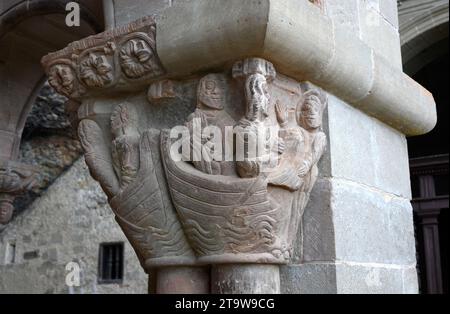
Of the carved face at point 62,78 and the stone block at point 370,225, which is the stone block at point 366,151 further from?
the carved face at point 62,78

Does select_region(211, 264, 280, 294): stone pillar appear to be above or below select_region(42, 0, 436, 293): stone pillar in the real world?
below

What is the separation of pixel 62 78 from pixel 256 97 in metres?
0.74

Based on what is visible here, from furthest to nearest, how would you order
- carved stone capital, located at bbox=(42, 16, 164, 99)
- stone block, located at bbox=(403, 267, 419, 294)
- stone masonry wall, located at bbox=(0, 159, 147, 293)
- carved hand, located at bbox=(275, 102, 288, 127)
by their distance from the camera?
stone masonry wall, located at bbox=(0, 159, 147, 293) < stone block, located at bbox=(403, 267, 419, 294) < carved stone capital, located at bbox=(42, 16, 164, 99) < carved hand, located at bbox=(275, 102, 288, 127)

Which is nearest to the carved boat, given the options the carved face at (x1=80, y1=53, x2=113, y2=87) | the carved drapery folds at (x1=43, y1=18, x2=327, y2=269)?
the carved drapery folds at (x1=43, y1=18, x2=327, y2=269)

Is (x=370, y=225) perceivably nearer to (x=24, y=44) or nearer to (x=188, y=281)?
(x=188, y=281)

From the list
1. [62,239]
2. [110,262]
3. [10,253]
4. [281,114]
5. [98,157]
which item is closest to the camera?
[281,114]

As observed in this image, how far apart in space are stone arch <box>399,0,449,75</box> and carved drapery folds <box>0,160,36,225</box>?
3.57 m

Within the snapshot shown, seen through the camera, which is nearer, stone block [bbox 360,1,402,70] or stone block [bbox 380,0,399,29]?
stone block [bbox 360,1,402,70]

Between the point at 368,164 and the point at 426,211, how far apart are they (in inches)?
192

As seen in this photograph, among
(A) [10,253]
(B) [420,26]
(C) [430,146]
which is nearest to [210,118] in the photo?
(B) [420,26]

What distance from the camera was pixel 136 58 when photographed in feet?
5.63

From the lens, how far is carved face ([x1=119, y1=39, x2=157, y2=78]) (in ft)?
5.56

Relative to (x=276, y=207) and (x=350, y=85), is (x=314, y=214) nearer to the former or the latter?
(x=276, y=207)

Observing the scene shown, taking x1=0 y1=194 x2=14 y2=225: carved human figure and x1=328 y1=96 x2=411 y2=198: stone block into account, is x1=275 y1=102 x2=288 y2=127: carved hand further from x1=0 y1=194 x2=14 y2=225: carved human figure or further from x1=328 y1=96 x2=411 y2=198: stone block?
x1=0 y1=194 x2=14 y2=225: carved human figure
